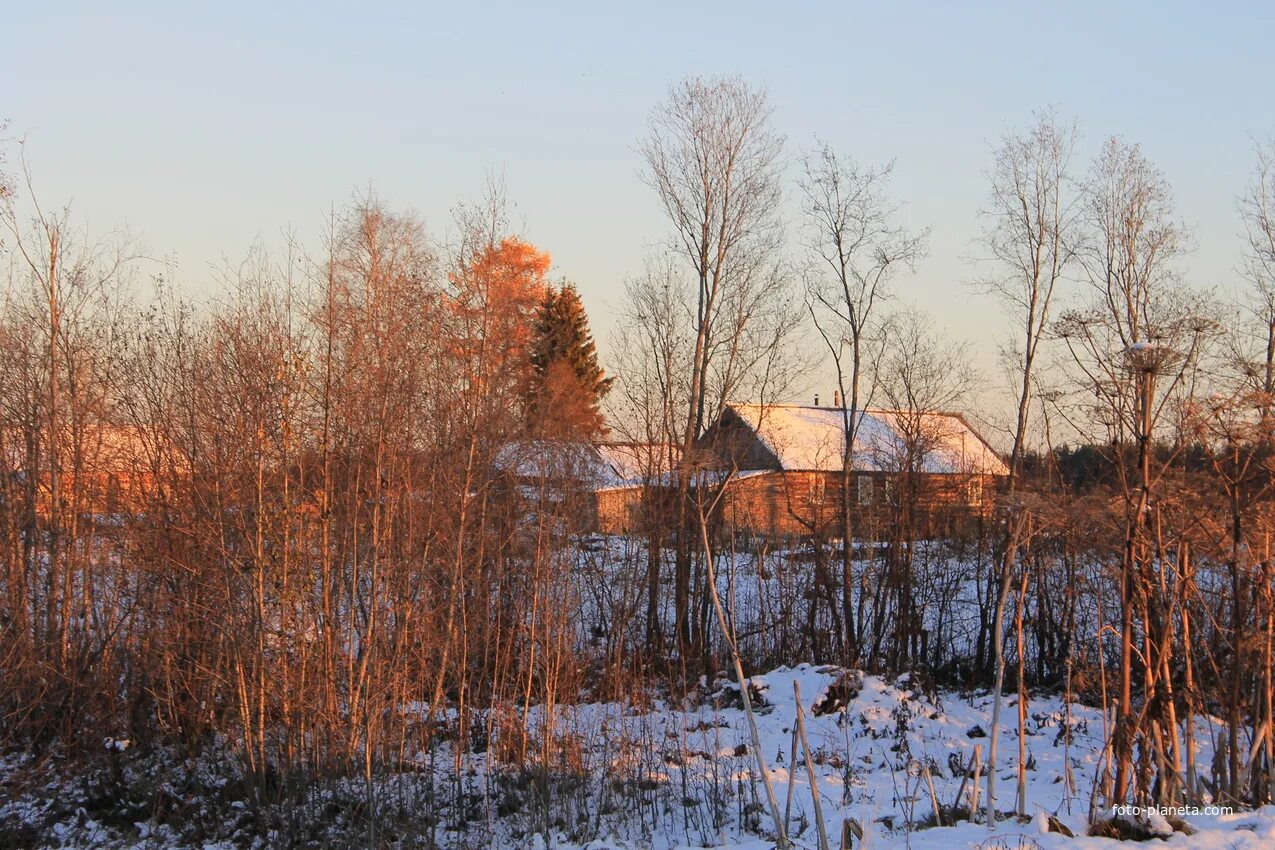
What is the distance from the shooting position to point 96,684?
1199 cm

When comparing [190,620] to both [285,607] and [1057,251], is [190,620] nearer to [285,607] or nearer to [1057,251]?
[285,607]

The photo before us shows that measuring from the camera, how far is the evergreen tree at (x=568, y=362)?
24.5 metres

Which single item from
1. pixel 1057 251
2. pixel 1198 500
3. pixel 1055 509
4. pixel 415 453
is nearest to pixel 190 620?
pixel 415 453

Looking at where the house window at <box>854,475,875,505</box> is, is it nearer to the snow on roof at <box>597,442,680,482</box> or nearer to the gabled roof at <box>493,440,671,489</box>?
the snow on roof at <box>597,442,680,482</box>

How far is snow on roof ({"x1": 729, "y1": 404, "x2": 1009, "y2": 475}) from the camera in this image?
20219 mm

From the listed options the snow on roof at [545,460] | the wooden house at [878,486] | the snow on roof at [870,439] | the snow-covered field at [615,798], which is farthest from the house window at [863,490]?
the snow-covered field at [615,798]

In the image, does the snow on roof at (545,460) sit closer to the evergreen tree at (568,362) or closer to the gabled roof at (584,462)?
the gabled roof at (584,462)

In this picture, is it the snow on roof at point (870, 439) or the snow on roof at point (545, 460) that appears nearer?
the snow on roof at point (545, 460)

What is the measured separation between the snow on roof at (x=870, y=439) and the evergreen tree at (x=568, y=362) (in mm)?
4318

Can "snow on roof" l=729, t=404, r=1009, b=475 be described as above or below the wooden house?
above

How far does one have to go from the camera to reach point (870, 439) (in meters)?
30.0

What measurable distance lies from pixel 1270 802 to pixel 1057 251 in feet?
52.6

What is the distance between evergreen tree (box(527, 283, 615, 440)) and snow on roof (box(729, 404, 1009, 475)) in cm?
432

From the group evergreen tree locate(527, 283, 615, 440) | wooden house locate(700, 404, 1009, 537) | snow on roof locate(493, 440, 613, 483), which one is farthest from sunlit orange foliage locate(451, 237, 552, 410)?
evergreen tree locate(527, 283, 615, 440)
